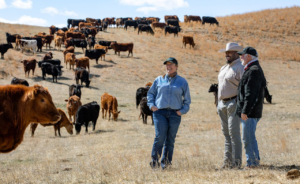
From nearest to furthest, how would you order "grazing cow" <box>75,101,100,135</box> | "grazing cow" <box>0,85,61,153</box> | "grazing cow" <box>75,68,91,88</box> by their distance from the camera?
1. "grazing cow" <box>0,85,61,153</box>
2. "grazing cow" <box>75,101,100,135</box>
3. "grazing cow" <box>75,68,91,88</box>

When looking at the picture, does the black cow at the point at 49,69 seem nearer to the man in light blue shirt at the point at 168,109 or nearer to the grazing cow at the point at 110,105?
the grazing cow at the point at 110,105

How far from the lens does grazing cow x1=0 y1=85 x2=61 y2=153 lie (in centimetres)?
501

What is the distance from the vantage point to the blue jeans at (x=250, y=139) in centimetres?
542

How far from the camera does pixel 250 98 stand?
527 cm

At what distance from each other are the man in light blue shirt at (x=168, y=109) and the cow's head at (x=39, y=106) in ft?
5.79

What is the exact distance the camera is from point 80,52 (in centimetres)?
3562

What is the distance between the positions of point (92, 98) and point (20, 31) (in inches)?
1129

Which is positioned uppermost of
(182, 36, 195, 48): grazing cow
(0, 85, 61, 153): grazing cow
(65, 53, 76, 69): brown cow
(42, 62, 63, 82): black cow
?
(182, 36, 195, 48): grazing cow

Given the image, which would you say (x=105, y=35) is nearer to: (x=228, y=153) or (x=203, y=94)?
(x=203, y=94)

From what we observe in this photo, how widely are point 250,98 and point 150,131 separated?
24.2 feet

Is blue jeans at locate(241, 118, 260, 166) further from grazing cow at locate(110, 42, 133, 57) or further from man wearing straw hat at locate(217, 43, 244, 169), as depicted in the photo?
grazing cow at locate(110, 42, 133, 57)

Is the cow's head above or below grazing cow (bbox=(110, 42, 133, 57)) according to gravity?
below

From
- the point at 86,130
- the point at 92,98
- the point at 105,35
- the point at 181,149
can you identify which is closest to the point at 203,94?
the point at 92,98

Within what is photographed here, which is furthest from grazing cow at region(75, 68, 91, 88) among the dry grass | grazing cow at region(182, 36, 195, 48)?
grazing cow at region(182, 36, 195, 48)
